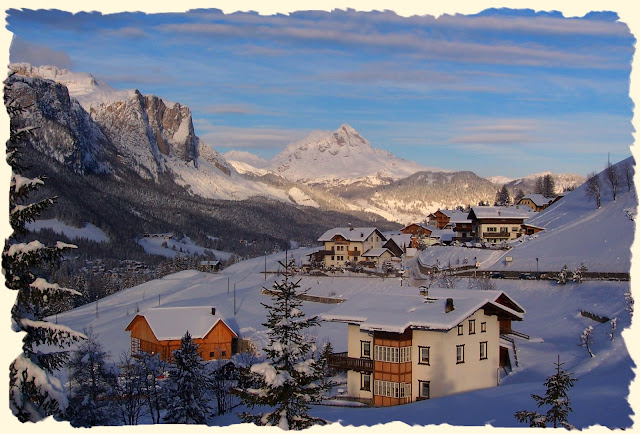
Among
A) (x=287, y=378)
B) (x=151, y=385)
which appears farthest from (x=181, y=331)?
(x=287, y=378)

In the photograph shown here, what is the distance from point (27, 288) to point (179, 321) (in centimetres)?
4707

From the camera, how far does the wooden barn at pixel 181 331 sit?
52750mm

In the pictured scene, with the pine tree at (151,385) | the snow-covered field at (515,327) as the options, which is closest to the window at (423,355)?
the snow-covered field at (515,327)

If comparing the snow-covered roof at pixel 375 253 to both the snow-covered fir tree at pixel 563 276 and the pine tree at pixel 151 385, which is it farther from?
the pine tree at pixel 151 385

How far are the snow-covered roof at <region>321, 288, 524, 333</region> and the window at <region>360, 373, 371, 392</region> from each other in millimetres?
2546

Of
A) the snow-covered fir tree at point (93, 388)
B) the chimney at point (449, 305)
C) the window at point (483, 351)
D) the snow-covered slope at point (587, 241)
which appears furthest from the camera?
the snow-covered slope at point (587, 241)

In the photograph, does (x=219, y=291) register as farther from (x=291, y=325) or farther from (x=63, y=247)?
(x=63, y=247)

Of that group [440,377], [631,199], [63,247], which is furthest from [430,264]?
[63,247]

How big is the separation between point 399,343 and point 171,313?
101 ft

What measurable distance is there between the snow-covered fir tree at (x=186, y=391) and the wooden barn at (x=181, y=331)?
79.4 feet

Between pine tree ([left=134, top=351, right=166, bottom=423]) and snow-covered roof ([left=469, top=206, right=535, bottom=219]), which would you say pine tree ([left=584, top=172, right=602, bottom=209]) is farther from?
pine tree ([left=134, top=351, right=166, bottom=423])

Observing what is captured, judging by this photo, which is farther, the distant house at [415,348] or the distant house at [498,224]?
the distant house at [498,224]

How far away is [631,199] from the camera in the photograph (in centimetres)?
7144

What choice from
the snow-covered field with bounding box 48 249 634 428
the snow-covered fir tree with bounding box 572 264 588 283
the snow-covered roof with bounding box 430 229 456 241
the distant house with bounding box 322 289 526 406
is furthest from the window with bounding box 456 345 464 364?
the snow-covered roof with bounding box 430 229 456 241
